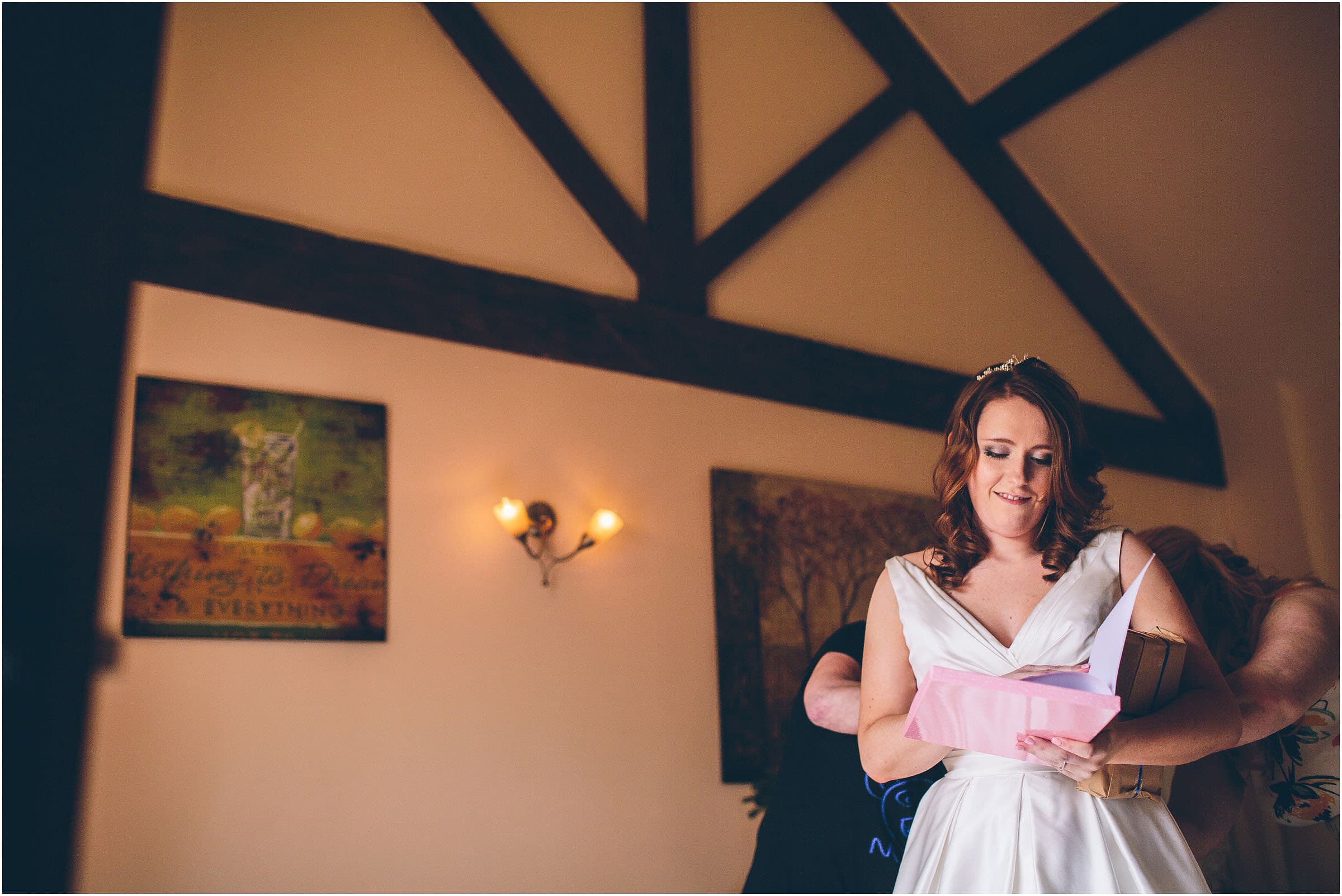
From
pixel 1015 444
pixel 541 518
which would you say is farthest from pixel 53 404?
pixel 1015 444

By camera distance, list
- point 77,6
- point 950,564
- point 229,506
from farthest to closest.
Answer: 1. point 229,506
2. point 77,6
3. point 950,564

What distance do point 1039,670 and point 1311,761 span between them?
1.36 metres

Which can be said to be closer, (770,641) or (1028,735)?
(1028,735)

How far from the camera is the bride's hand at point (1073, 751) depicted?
4.42ft

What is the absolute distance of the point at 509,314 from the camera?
4.44 m

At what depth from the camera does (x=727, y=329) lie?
5.03m

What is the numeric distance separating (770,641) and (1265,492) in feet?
12.4

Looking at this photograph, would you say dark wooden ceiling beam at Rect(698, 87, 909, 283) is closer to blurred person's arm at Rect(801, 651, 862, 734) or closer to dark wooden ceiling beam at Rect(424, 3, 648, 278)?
dark wooden ceiling beam at Rect(424, 3, 648, 278)

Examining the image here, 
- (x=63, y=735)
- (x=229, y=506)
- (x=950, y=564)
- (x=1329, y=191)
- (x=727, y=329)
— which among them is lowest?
(x=63, y=735)

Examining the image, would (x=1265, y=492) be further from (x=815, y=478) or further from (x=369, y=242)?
(x=369, y=242)

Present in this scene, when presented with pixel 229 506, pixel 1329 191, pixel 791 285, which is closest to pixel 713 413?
pixel 791 285

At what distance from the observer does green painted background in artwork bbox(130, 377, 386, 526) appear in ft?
11.7

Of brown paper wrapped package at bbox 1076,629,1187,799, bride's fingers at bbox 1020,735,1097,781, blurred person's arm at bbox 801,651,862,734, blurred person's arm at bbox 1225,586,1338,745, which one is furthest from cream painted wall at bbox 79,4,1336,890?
bride's fingers at bbox 1020,735,1097,781

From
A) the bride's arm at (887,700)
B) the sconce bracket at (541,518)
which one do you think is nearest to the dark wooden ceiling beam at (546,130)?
the sconce bracket at (541,518)
